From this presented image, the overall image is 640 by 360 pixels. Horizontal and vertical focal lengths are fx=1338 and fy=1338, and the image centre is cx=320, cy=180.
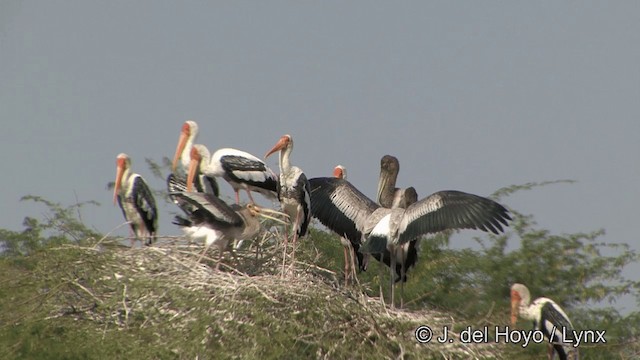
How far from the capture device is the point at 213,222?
35.6ft

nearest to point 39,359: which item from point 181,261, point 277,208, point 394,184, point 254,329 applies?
point 181,261

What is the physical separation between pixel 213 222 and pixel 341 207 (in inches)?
68.5

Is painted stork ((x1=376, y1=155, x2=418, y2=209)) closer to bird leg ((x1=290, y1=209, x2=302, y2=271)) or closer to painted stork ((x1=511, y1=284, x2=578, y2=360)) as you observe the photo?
bird leg ((x1=290, y1=209, x2=302, y2=271))

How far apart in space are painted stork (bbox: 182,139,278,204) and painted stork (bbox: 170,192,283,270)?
1375 millimetres

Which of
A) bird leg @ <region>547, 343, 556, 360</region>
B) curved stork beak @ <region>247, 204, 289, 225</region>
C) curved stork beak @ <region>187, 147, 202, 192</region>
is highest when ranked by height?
curved stork beak @ <region>187, 147, 202, 192</region>

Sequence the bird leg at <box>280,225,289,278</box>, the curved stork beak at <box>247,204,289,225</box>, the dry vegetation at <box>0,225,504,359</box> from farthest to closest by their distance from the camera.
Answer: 1. the curved stork beak at <box>247,204,289,225</box>
2. the bird leg at <box>280,225,289,278</box>
3. the dry vegetation at <box>0,225,504,359</box>

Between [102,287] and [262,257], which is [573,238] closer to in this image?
[262,257]

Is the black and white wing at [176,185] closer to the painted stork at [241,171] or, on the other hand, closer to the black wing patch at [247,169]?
the painted stork at [241,171]

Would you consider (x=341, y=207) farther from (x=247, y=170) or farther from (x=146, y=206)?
(x=146, y=206)

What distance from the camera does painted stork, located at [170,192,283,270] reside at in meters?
10.8

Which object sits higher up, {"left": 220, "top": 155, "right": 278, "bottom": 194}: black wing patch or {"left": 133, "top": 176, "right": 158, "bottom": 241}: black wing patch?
{"left": 220, "top": 155, "right": 278, "bottom": 194}: black wing patch

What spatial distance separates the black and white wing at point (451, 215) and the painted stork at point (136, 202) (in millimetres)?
2736

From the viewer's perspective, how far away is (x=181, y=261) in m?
10.4

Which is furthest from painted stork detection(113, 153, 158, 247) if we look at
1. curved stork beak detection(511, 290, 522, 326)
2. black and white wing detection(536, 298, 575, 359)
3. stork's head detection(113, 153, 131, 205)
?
black and white wing detection(536, 298, 575, 359)
